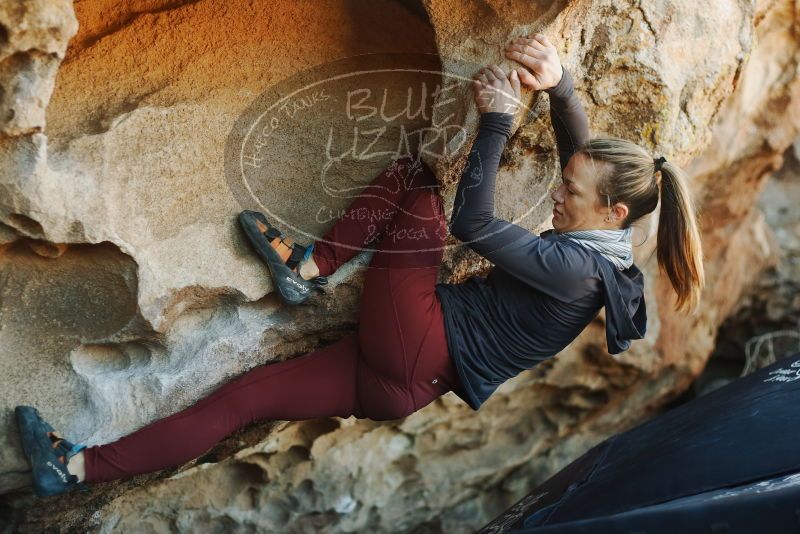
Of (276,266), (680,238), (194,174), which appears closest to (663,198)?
(680,238)

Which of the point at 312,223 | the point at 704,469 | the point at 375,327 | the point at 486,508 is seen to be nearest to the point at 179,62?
the point at 312,223

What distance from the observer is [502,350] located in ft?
5.40

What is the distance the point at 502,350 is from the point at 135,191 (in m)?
0.74

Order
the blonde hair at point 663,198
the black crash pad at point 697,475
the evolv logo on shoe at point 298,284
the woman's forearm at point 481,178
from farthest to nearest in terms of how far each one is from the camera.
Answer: the evolv logo on shoe at point 298,284 < the blonde hair at point 663,198 < the woman's forearm at point 481,178 < the black crash pad at point 697,475

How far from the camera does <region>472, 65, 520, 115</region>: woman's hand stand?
153 cm

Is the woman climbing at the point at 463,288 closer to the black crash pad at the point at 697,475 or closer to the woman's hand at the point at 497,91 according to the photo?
the woman's hand at the point at 497,91

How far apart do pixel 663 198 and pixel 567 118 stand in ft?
0.76

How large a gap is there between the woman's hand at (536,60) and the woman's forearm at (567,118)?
0.03 meters

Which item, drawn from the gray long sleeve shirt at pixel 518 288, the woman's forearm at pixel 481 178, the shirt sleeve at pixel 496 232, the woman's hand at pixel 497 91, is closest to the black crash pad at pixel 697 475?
the gray long sleeve shirt at pixel 518 288

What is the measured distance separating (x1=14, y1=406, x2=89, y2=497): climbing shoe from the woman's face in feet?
3.15

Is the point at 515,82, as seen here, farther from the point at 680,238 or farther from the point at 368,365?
the point at 368,365

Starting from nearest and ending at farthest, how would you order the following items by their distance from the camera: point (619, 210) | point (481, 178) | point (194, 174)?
point (481, 178)
point (619, 210)
point (194, 174)

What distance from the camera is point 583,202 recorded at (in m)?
1.59

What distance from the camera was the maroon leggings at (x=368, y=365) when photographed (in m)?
1.59
